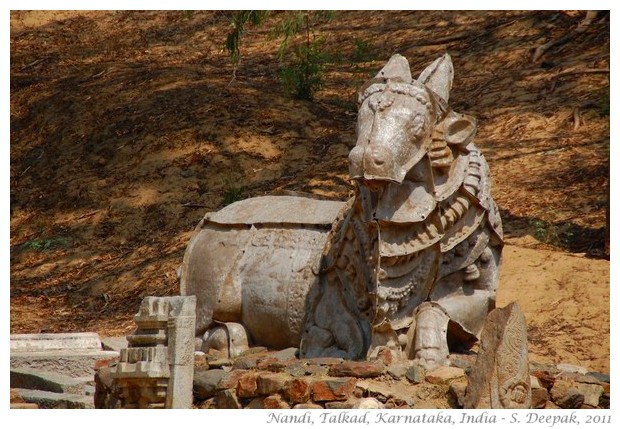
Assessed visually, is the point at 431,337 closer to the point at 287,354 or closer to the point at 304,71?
the point at 287,354

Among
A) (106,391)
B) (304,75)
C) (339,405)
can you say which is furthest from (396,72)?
(304,75)

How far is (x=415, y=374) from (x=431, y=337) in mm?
598

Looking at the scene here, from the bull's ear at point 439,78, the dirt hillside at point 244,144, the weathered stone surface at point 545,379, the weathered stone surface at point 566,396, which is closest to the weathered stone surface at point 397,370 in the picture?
the weathered stone surface at point 545,379

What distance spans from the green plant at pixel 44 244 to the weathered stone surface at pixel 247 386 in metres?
9.26

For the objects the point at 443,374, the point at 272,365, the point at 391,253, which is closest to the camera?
the point at 443,374

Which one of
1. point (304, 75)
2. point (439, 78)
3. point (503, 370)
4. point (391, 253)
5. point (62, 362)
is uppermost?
point (439, 78)

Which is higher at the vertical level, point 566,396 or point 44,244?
point 566,396

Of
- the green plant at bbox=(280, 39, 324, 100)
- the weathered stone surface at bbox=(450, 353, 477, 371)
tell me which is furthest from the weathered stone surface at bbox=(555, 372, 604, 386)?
the green plant at bbox=(280, 39, 324, 100)

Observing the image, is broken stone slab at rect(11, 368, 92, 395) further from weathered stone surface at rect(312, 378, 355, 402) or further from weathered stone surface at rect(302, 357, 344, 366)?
weathered stone surface at rect(312, 378, 355, 402)

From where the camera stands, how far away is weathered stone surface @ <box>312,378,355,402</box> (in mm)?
9500

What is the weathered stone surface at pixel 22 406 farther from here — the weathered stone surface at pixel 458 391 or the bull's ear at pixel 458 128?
the bull's ear at pixel 458 128

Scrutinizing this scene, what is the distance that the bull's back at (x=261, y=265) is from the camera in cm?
1121

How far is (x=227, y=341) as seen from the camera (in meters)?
11.5

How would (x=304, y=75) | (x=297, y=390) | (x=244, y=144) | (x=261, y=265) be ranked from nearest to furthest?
(x=297, y=390), (x=261, y=265), (x=244, y=144), (x=304, y=75)
